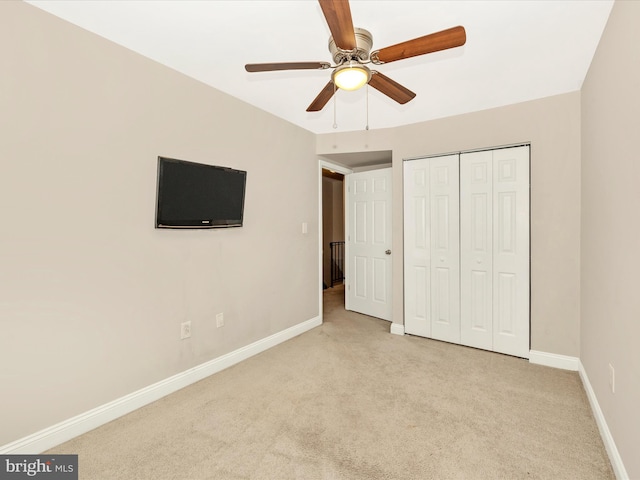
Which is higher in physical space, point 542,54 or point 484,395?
point 542,54

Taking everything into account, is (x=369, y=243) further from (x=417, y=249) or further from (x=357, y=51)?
(x=357, y=51)

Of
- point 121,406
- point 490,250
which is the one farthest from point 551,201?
point 121,406

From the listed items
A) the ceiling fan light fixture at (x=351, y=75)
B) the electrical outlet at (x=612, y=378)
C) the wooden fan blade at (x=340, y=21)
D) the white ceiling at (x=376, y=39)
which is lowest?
the electrical outlet at (x=612, y=378)

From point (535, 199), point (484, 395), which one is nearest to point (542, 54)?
point (535, 199)

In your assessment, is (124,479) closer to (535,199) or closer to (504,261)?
(504,261)

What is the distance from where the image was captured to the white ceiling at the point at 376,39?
5.81 feet

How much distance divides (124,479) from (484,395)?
94.0 inches

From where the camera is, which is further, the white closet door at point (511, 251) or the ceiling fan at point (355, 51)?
the white closet door at point (511, 251)

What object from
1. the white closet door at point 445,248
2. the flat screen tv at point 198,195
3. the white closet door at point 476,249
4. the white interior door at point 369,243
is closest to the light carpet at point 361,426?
the white closet door at point 476,249

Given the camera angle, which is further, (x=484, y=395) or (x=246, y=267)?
(x=246, y=267)

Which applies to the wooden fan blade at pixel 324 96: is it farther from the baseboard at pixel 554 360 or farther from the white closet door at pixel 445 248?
the baseboard at pixel 554 360

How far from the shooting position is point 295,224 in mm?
3791

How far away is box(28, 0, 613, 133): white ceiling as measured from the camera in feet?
5.81

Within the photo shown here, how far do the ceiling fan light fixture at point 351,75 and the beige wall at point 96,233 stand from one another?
4.65 feet
